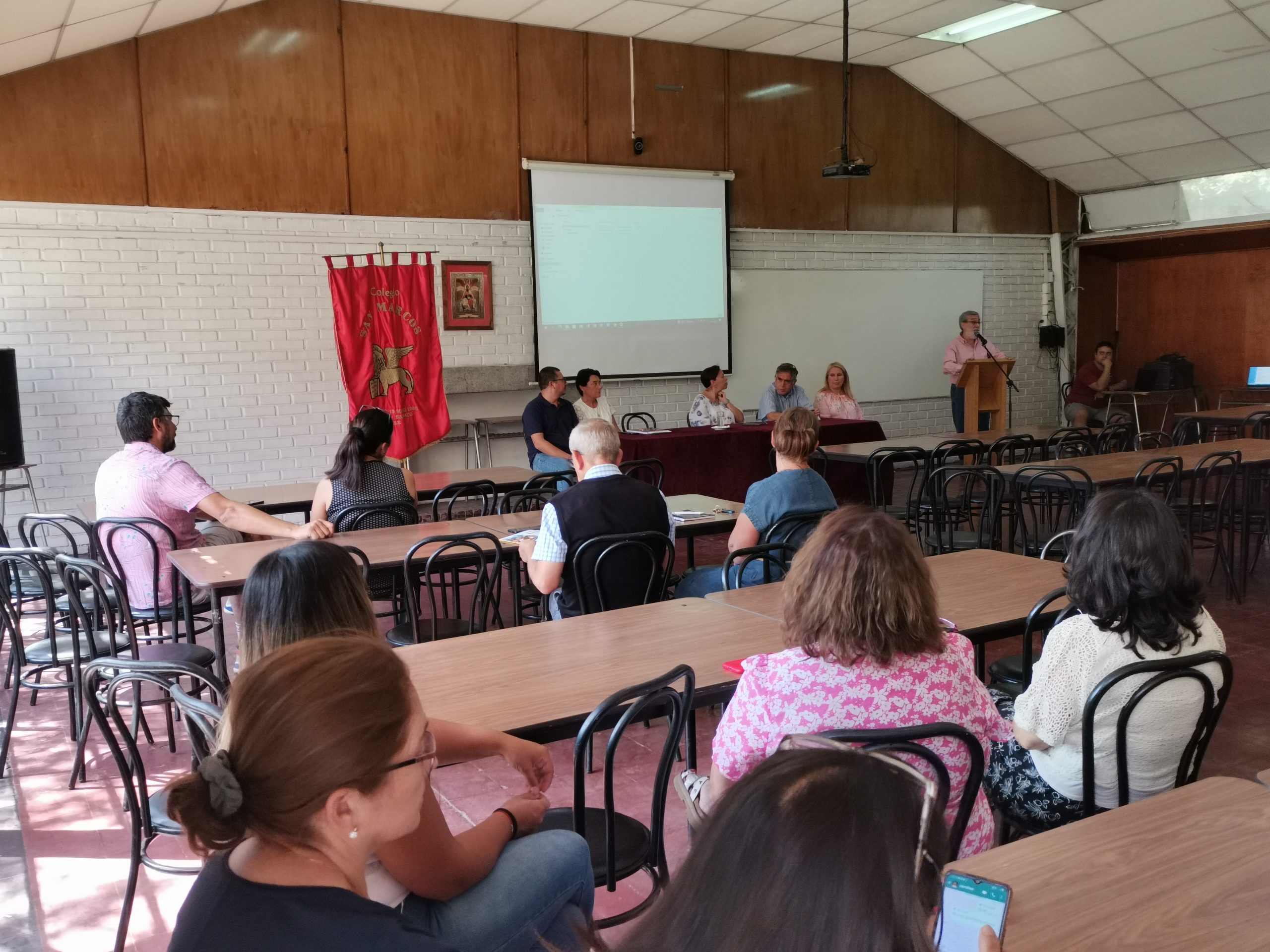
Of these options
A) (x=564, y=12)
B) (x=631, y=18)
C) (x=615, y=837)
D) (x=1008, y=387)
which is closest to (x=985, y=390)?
(x=1008, y=387)

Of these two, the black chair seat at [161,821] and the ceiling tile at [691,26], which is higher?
the ceiling tile at [691,26]

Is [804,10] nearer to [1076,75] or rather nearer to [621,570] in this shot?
[1076,75]

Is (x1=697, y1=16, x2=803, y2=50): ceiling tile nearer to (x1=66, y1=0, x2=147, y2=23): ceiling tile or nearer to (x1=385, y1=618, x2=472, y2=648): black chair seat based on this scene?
(x1=66, y1=0, x2=147, y2=23): ceiling tile

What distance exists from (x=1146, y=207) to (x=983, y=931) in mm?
11485

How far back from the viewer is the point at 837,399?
927 centimetres

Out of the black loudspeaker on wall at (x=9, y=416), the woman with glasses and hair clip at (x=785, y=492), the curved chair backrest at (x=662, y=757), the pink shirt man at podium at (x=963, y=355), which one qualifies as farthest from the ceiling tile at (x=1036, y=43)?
the curved chair backrest at (x=662, y=757)

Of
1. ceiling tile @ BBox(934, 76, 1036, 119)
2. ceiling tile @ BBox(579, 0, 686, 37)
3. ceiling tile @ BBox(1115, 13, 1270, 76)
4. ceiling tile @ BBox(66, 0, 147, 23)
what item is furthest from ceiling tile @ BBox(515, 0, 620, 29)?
ceiling tile @ BBox(1115, 13, 1270, 76)

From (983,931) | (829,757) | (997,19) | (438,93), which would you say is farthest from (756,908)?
(997,19)

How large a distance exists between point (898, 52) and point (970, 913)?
32.4 ft

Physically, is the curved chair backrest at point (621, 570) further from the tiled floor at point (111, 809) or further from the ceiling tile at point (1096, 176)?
the ceiling tile at point (1096, 176)

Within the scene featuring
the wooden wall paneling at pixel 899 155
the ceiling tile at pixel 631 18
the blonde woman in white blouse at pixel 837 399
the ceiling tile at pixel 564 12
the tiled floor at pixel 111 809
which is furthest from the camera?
the wooden wall paneling at pixel 899 155

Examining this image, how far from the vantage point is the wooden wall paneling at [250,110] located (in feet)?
23.4

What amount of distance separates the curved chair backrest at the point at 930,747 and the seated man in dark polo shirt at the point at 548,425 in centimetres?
561

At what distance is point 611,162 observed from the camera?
8.87 m
